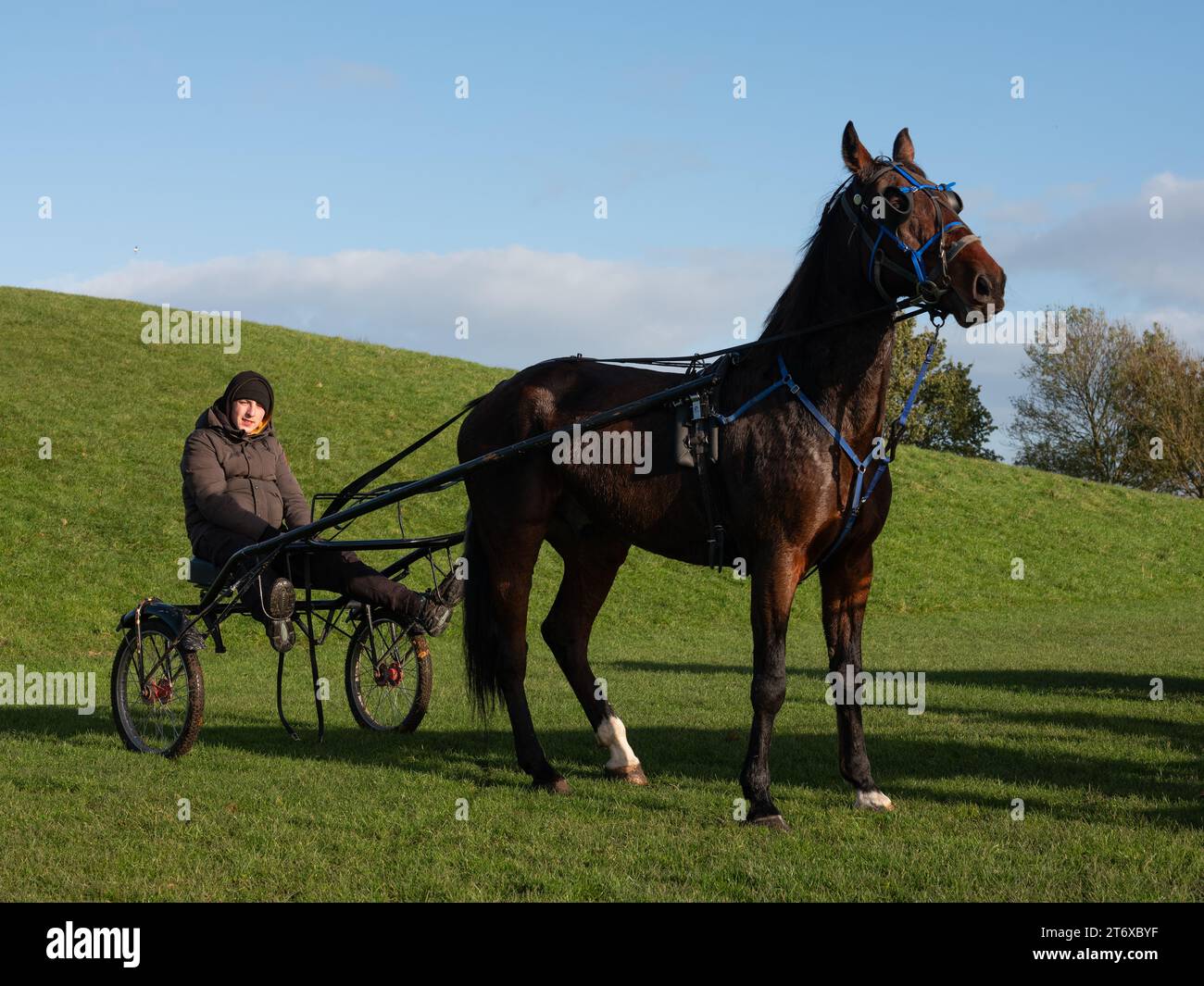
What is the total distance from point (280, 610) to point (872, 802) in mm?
4161

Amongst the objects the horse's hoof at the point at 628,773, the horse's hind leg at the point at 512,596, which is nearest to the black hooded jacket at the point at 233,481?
the horse's hind leg at the point at 512,596

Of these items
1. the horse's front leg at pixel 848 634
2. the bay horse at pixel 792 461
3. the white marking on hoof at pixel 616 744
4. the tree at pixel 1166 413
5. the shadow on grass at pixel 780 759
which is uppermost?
the tree at pixel 1166 413

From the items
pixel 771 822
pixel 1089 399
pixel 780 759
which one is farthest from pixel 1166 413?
pixel 771 822

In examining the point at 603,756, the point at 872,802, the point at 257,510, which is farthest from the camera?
the point at 257,510

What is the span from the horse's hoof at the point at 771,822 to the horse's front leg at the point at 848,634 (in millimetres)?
716

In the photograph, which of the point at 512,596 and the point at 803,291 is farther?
the point at 512,596

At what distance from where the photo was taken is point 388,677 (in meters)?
9.10

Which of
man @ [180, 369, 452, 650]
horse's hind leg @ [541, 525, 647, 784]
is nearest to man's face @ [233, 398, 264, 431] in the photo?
man @ [180, 369, 452, 650]

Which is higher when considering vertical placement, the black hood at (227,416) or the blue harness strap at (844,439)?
the black hood at (227,416)

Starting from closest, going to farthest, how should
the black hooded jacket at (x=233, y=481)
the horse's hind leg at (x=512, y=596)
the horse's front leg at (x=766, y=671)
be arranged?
the horse's front leg at (x=766, y=671)
the horse's hind leg at (x=512, y=596)
the black hooded jacket at (x=233, y=481)

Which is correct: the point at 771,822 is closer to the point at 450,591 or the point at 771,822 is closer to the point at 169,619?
the point at 450,591

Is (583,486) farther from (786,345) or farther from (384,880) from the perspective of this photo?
(384,880)

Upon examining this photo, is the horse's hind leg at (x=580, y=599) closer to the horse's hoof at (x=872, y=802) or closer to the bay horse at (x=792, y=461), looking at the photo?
the bay horse at (x=792, y=461)

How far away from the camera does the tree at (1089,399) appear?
162 feet
